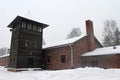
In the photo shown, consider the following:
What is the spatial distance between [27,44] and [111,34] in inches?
1180

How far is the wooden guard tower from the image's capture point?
2285 centimetres

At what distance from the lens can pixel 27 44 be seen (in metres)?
24.0

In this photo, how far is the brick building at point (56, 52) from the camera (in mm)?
21283

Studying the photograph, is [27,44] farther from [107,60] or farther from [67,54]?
[107,60]

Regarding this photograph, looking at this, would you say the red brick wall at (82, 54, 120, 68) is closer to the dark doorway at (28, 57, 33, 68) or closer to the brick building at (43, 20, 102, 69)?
the brick building at (43, 20, 102, 69)

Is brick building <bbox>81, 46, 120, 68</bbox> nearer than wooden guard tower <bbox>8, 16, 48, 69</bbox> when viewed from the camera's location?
Yes

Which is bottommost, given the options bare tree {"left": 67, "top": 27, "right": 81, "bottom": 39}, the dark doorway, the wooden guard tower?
the dark doorway

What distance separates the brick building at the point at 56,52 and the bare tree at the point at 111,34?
19398mm

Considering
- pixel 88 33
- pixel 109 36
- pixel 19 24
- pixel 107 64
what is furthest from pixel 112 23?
pixel 19 24

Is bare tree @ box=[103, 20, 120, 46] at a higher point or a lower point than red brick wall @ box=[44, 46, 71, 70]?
higher

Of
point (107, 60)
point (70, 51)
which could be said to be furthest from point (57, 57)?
point (107, 60)

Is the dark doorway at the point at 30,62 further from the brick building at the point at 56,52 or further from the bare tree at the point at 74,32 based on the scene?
the bare tree at the point at 74,32

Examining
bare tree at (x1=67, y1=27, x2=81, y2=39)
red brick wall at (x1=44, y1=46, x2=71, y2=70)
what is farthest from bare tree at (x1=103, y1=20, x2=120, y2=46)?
red brick wall at (x1=44, y1=46, x2=71, y2=70)

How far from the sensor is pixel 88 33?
Answer: 2481cm
